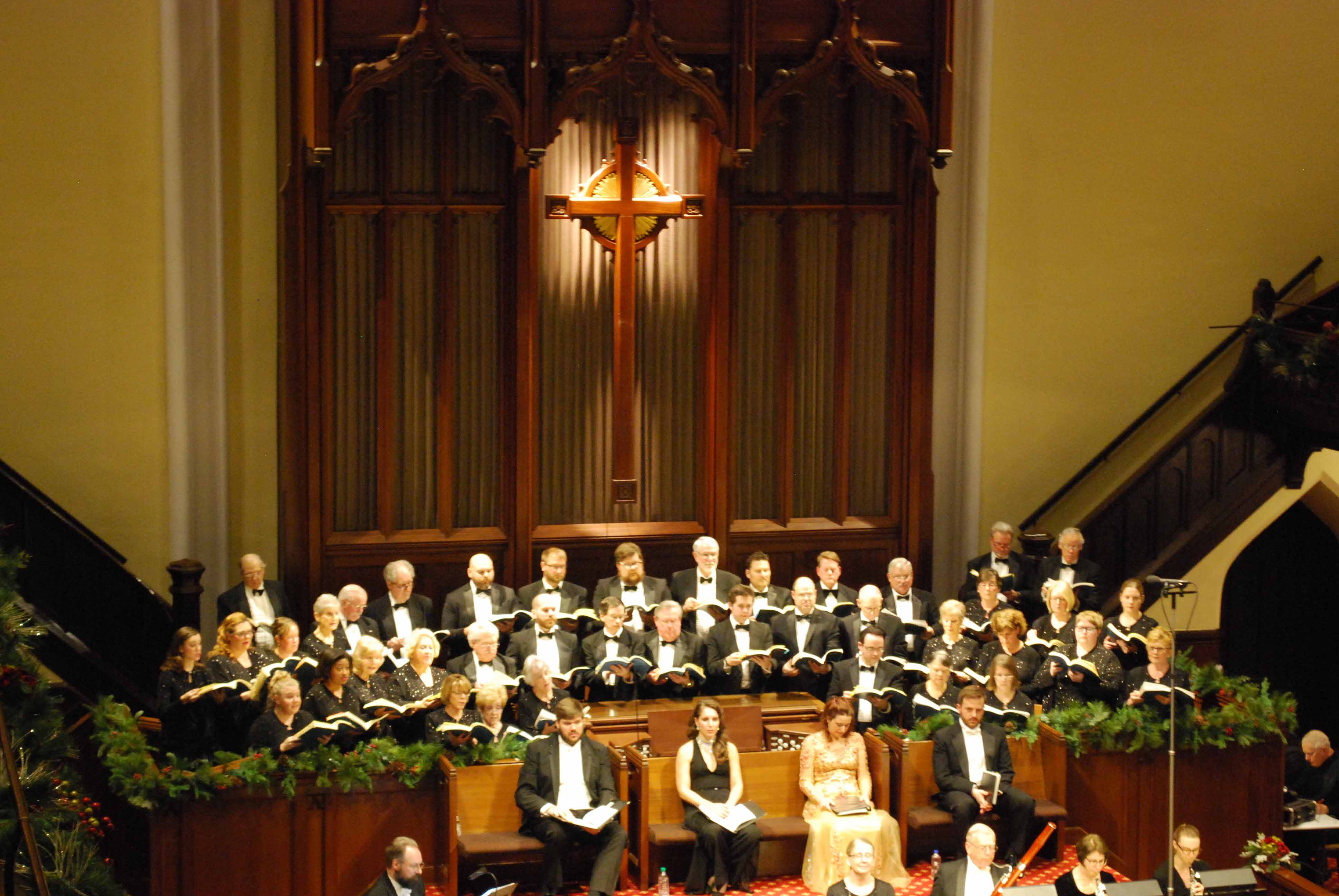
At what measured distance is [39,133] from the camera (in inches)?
404

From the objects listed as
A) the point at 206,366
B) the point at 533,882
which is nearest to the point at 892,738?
the point at 533,882

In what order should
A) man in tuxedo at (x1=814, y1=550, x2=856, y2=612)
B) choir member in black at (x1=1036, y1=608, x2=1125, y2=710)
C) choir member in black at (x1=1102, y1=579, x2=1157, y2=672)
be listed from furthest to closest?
man in tuxedo at (x1=814, y1=550, x2=856, y2=612), choir member in black at (x1=1102, y1=579, x2=1157, y2=672), choir member in black at (x1=1036, y1=608, x2=1125, y2=710)

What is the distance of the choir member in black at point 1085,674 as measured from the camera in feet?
29.6

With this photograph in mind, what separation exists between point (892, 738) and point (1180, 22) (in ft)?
19.6

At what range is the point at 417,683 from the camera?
8.48 meters

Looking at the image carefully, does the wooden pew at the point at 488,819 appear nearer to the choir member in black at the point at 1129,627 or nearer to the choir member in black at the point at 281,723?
the choir member in black at the point at 281,723

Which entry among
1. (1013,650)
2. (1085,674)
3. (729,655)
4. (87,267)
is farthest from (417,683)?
(87,267)

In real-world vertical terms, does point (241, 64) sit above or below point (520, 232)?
above

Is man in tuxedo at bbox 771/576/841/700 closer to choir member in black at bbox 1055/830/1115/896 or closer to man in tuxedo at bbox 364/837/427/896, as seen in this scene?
choir member in black at bbox 1055/830/1115/896

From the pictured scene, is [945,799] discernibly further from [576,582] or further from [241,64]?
[241,64]

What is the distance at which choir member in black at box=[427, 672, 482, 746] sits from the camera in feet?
26.9

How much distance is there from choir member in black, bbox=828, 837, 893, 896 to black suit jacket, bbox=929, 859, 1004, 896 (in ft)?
0.94

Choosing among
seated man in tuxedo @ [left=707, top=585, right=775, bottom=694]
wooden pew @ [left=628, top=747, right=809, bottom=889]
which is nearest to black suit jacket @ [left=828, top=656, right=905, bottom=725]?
seated man in tuxedo @ [left=707, top=585, right=775, bottom=694]

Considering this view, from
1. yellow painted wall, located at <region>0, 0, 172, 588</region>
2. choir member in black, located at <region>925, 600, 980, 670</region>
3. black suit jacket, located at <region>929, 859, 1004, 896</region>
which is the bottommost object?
black suit jacket, located at <region>929, 859, 1004, 896</region>
